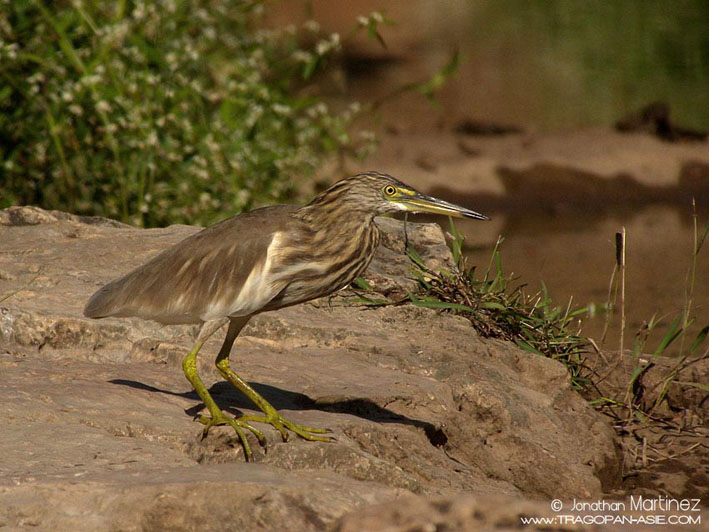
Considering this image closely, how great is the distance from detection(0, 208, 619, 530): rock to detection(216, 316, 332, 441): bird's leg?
0.05 m

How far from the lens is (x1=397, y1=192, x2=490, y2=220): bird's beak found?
436 cm

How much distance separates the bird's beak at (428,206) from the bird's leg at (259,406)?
80cm

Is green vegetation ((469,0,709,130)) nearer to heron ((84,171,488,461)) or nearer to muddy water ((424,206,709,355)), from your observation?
muddy water ((424,206,709,355))

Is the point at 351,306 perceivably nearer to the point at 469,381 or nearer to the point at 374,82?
the point at 469,381

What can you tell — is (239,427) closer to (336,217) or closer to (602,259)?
(336,217)

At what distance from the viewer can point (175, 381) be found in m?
4.53

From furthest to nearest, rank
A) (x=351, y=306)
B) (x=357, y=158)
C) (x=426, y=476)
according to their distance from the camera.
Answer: (x=357, y=158) → (x=351, y=306) → (x=426, y=476)

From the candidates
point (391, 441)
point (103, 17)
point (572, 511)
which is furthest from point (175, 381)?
point (103, 17)

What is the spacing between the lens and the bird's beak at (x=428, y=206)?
14.3ft

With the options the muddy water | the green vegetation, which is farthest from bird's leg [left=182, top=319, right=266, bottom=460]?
the green vegetation

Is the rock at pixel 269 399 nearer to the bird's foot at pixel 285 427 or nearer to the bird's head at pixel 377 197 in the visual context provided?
the bird's foot at pixel 285 427

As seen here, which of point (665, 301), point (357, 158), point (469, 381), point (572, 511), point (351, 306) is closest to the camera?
point (572, 511)

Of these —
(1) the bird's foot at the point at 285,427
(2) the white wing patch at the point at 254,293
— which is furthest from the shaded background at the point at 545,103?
(1) the bird's foot at the point at 285,427

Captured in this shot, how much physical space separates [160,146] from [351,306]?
256 centimetres
